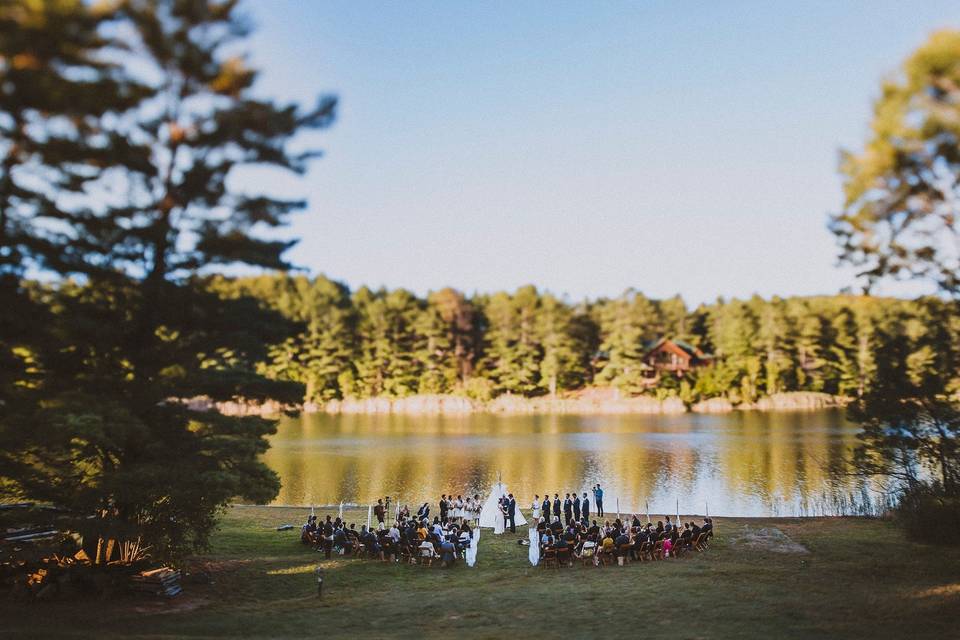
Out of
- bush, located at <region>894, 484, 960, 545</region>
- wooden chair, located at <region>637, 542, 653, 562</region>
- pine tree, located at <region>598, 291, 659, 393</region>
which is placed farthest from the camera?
pine tree, located at <region>598, 291, 659, 393</region>

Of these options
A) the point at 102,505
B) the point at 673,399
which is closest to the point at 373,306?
the point at 673,399

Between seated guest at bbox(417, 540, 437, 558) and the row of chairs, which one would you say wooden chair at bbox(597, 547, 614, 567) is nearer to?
the row of chairs

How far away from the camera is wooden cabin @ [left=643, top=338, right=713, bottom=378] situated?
253 feet

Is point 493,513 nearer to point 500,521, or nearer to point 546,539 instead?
point 500,521

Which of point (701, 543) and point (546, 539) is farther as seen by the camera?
point (701, 543)

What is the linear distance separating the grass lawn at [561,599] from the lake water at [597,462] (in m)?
4.54

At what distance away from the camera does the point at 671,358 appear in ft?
259

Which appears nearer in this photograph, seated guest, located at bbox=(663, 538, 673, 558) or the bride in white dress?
seated guest, located at bbox=(663, 538, 673, 558)

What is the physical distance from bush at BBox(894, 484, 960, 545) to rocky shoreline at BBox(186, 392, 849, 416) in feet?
170

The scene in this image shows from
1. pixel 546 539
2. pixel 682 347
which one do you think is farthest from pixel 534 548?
pixel 682 347

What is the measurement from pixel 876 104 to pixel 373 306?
72204mm

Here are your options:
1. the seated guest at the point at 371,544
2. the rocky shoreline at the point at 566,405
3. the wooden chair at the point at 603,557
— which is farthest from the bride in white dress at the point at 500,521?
Result: the rocky shoreline at the point at 566,405

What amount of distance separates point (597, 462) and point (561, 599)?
23310 mm

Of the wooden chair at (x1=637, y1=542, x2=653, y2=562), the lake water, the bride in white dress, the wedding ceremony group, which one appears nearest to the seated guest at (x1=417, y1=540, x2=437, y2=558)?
the wedding ceremony group
